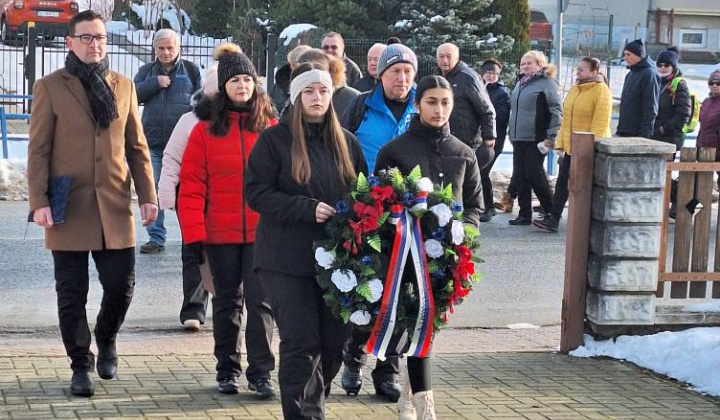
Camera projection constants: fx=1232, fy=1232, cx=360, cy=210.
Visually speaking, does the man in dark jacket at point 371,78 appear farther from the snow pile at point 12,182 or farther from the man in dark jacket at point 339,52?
the snow pile at point 12,182

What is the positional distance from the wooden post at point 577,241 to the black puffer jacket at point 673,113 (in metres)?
6.62

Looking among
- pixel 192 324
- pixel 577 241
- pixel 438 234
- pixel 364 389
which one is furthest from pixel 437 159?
pixel 192 324

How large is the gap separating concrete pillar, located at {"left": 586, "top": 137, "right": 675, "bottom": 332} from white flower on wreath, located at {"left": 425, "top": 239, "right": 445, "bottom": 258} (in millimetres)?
2373

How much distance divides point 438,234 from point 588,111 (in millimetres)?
7284

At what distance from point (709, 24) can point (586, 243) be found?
125 ft

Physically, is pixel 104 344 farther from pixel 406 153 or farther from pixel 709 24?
pixel 709 24

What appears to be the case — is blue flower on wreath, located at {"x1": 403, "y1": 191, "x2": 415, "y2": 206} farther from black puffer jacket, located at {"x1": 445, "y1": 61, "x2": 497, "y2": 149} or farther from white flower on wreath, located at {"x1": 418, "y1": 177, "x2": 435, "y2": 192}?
black puffer jacket, located at {"x1": 445, "y1": 61, "x2": 497, "y2": 149}

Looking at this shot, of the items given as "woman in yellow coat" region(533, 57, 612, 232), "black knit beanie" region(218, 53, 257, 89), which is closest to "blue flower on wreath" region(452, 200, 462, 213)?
"black knit beanie" region(218, 53, 257, 89)

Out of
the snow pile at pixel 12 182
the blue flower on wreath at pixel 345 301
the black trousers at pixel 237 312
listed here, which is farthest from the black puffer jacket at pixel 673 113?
the blue flower on wreath at pixel 345 301

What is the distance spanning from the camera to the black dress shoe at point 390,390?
6.39m

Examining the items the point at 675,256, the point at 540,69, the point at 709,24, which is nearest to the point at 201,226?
the point at 675,256

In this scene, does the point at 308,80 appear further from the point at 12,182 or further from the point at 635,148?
the point at 12,182

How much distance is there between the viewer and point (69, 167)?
20.6ft

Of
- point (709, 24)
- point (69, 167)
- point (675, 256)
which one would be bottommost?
point (675, 256)
